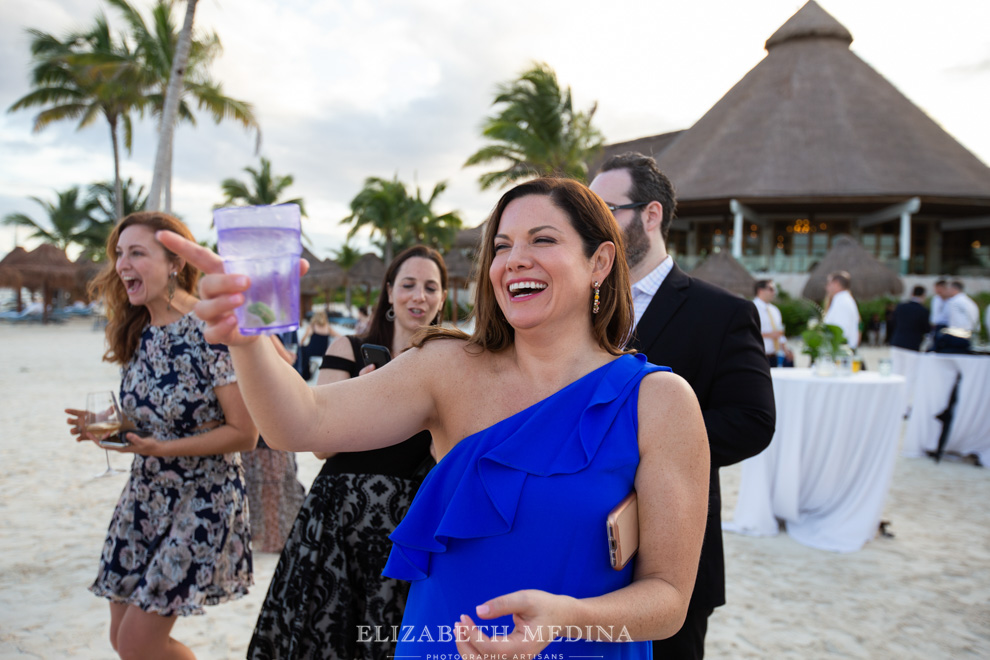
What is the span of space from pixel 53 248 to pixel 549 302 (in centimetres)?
4226

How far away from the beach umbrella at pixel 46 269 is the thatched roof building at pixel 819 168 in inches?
1261

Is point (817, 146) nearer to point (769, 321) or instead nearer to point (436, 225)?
point (436, 225)

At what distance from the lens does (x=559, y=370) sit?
1.56 m

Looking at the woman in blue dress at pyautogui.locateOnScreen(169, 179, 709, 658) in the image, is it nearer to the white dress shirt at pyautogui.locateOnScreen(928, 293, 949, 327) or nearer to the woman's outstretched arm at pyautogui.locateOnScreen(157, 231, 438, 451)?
the woman's outstretched arm at pyautogui.locateOnScreen(157, 231, 438, 451)

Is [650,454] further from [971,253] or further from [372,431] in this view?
[971,253]

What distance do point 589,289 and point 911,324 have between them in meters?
9.31

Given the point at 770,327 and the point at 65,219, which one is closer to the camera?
the point at 770,327

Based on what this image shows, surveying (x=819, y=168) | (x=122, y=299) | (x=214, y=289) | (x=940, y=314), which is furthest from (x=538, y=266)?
(x=819, y=168)

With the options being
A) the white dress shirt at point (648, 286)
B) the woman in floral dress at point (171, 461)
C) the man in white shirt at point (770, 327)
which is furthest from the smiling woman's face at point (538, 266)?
the man in white shirt at point (770, 327)

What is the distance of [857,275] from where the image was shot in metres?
21.7

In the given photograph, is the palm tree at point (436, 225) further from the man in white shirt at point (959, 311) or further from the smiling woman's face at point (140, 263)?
the smiling woman's face at point (140, 263)

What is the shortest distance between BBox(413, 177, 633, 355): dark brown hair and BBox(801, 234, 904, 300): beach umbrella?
23.1m

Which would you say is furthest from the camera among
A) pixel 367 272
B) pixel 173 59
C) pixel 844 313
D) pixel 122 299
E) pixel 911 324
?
pixel 367 272

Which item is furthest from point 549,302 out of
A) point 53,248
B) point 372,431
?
point 53,248
